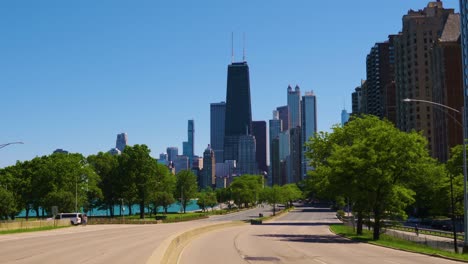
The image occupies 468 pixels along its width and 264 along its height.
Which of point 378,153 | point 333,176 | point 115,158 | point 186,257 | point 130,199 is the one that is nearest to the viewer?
point 186,257

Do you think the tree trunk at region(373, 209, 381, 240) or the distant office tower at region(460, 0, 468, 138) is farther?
the distant office tower at region(460, 0, 468, 138)

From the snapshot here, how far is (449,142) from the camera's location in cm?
14700

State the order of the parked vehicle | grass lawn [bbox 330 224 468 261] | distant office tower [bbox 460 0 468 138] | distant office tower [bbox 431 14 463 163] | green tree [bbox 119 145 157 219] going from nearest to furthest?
grass lawn [bbox 330 224 468 261] → the parked vehicle → green tree [bbox 119 145 157 219] → distant office tower [bbox 460 0 468 138] → distant office tower [bbox 431 14 463 163]

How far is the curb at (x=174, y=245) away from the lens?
26.3 m

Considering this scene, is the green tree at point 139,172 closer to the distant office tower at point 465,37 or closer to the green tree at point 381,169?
the distant office tower at point 465,37

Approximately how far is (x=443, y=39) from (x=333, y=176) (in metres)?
126

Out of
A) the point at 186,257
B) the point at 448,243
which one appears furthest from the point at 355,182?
the point at 186,257

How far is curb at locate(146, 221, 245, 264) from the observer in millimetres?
26319

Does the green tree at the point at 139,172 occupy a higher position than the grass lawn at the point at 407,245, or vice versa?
the green tree at the point at 139,172

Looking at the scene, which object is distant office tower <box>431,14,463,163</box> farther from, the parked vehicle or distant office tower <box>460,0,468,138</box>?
the parked vehicle

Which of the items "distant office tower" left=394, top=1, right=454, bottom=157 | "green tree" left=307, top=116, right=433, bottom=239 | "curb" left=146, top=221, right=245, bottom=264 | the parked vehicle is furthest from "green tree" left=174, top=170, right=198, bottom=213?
"green tree" left=307, top=116, right=433, bottom=239

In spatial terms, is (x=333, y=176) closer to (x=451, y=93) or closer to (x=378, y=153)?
(x=378, y=153)

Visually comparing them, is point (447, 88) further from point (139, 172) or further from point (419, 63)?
point (139, 172)

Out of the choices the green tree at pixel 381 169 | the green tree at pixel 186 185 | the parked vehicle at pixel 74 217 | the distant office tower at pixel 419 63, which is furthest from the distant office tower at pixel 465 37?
the parked vehicle at pixel 74 217
